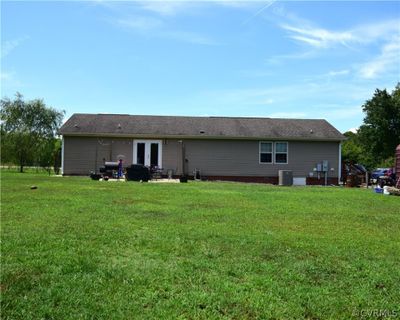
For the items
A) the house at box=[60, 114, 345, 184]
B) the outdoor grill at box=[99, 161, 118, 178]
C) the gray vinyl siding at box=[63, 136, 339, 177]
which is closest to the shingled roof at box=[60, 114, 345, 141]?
the house at box=[60, 114, 345, 184]

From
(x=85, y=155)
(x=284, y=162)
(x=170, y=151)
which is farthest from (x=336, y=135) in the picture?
(x=85, y=155)

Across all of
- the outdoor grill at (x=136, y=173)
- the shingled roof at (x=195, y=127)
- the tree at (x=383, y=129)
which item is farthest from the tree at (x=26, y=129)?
the tree at (x=383, y=129)

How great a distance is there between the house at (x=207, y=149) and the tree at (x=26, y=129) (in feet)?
29.7

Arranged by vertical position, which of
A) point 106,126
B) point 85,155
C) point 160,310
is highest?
point 106,126

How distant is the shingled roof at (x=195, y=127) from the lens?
80.0 feet

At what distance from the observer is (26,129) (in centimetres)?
3322

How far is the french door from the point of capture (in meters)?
24.7

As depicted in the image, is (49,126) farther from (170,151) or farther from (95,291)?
(95,291)

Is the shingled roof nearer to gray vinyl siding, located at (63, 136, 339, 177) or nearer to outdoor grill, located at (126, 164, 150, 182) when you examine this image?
gray vinyl siding, located at (63, 136, 339, 177)

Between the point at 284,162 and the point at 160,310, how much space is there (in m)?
22.0

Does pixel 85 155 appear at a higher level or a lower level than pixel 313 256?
higher

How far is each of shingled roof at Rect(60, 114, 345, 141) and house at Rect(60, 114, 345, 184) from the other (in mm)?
52

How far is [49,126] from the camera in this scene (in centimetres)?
3434

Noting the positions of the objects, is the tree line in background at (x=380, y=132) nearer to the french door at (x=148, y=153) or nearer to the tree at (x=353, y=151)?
the tree at (x=353, y=151)
